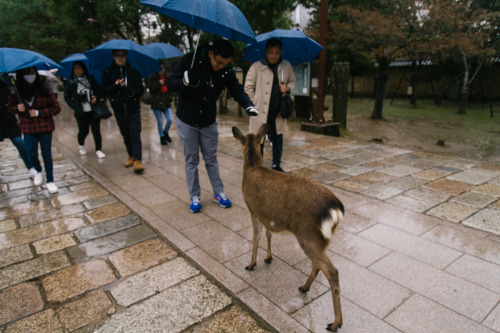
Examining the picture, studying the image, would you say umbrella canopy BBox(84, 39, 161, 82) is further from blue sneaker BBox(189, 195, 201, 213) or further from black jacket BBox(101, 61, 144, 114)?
blue sneaker BBox(189, 195, 201, 213)

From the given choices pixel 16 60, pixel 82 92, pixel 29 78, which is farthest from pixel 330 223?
pixel 82 92

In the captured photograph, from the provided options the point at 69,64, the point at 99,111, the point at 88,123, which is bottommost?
the point at 88,123

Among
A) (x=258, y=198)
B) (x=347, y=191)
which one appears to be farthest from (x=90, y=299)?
(x=347, y=191)

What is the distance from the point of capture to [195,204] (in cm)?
421

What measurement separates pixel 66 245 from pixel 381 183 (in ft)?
14.5

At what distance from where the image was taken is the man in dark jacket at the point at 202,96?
3.63 m

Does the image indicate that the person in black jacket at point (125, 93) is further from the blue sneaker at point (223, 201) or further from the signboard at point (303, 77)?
the signboard at point (303, 77)

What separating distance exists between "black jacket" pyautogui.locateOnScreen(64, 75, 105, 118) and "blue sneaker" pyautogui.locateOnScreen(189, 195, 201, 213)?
143 inches

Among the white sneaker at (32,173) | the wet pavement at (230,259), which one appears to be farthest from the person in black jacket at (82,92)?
the wet pavement at (230,259)

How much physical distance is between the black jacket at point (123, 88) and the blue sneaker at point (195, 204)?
2.56 meters

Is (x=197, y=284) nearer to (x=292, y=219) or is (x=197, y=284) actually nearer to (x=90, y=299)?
(x=90, y=299)

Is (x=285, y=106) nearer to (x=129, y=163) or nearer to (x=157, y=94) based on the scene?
(x=129, y=163)

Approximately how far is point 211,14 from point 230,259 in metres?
2.42

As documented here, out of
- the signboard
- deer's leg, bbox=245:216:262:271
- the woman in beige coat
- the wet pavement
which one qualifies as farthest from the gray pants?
the signboard
